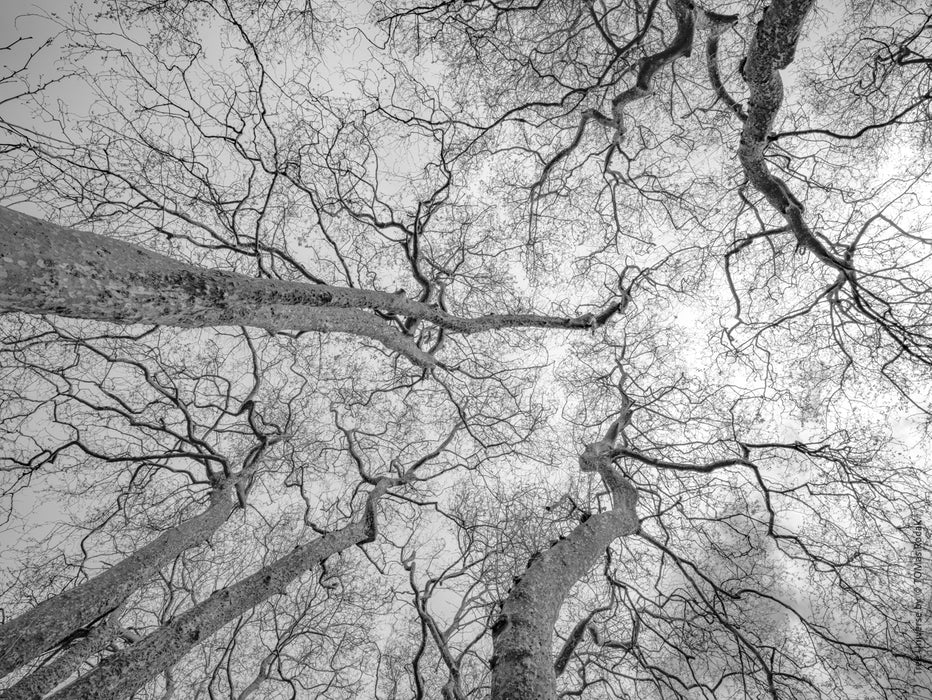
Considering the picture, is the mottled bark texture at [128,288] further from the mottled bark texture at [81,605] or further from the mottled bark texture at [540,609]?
the mottled bark texture at [81,605]

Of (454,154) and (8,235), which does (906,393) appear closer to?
(454,154)

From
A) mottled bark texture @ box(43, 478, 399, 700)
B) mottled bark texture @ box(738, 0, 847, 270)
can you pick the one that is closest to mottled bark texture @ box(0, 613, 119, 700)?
mottled bark texture @ box(43, 478, 399, 700)

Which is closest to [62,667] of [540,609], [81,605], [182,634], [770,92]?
[81,605]

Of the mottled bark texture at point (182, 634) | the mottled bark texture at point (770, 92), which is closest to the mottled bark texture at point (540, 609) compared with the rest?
the mottled bark texture at point (182, 634)

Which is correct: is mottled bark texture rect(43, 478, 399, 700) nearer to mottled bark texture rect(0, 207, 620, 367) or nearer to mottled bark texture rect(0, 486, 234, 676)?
mottled bark texture rect(0, 486, 234, 676)

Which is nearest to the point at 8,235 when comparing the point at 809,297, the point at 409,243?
the point at 409,243

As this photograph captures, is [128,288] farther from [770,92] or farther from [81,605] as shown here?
[770,92]

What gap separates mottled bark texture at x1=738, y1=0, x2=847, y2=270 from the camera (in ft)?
10.6

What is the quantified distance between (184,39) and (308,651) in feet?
36.8

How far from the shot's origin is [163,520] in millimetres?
7715

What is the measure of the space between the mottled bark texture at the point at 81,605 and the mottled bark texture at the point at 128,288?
13.4ft

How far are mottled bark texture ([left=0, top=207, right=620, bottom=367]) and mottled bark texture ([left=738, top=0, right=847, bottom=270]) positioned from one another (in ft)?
14.0

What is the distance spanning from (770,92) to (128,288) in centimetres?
523

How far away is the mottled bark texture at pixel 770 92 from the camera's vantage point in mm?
3226
